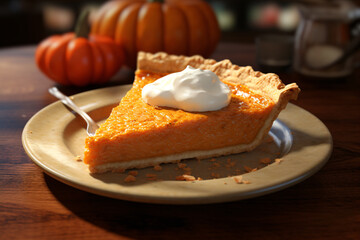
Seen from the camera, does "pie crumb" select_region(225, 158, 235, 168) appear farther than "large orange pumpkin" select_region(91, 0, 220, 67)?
No

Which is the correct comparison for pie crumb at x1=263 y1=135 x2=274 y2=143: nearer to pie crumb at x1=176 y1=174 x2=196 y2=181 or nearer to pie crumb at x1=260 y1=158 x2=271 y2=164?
pie crumb at x1=260 y1=158 x2=271 y2=164

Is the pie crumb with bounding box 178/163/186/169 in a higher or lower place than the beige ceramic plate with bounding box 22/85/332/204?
lower

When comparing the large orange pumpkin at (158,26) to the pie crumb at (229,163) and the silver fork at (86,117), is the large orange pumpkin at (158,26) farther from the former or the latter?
the pie crumb at (229,163)

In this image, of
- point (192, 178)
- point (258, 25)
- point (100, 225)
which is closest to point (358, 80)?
point (192, 178)

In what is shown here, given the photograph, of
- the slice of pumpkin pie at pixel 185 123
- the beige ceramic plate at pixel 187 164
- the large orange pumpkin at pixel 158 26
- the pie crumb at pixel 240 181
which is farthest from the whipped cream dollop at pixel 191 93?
the large orange pumpkin at pixel 158 26

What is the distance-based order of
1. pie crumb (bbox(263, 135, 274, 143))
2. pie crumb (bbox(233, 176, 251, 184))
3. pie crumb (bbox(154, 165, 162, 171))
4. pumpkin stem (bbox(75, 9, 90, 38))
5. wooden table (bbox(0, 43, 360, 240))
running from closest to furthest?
1. wooden table (bbox(0, 43, 360, 240))
2. pie crumb (bbox(233, 176, 251, 184))
3. pie crumb (bbox(154, 165, 162, 171))
4. pie crumb (bbox(263, 135, 274, 143))
5. pumpkin stem (bbox(75, 9, 90, 38))

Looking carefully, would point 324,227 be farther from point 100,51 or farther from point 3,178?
point 100,51

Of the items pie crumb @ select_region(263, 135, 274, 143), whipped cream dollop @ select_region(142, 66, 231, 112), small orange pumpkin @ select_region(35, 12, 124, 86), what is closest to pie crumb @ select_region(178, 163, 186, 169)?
whipped cream dollop @ select_region(142, 66, 231, 112)
